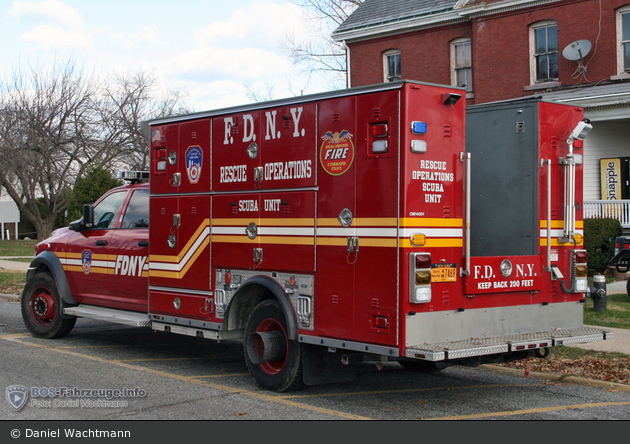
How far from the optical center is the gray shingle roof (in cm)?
2423

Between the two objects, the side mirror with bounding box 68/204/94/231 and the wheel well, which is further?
the side mirror with bounding box 68/204/94/231

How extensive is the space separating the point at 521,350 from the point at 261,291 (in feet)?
8.77

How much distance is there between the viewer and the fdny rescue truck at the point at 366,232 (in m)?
6.02

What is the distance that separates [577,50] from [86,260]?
16667 millimetres

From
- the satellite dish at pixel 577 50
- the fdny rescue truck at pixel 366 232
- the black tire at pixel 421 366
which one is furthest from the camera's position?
the satellite dish at pixel 577 50

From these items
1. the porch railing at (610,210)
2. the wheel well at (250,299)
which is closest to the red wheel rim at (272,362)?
the wheel well at (250,299)

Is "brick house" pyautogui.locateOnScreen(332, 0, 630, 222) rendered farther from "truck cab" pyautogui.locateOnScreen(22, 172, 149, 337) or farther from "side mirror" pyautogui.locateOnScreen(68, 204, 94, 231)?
"side mirror" pyautogui.locateOnScreen(68, 204, 94, 231)

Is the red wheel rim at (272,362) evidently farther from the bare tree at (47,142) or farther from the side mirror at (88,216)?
the bare tree at (47,142)

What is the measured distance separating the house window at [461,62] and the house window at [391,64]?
87.9 inches

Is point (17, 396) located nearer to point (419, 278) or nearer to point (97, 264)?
point (97, 264)

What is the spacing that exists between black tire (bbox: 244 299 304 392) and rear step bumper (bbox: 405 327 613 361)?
1.39 metres

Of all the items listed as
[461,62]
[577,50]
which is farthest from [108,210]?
[461,62]

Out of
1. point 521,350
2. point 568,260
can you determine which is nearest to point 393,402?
point 521,350

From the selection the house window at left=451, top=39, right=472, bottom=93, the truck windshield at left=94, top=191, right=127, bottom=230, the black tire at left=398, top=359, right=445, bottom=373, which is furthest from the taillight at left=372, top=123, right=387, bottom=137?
the house window at left=451, top=39, right=472, bottom=93
